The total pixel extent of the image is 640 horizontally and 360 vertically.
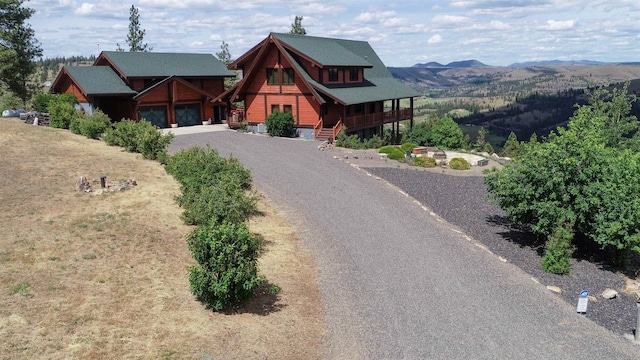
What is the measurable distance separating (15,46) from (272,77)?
3176 cm

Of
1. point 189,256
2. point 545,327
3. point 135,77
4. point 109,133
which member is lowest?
point 545,327

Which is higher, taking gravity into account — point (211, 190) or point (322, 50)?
point (322, 50)

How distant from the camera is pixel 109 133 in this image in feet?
109

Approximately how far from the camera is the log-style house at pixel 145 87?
45.8 meters

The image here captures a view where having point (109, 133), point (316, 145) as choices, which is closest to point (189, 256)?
point (109, 133)

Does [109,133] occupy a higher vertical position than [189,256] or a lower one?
higher

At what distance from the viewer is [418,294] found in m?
14.6

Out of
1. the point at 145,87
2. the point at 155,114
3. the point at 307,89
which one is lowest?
the point at 155,114

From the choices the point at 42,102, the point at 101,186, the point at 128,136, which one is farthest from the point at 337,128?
the point at 42,102

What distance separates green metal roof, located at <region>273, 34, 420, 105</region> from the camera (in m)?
43.5

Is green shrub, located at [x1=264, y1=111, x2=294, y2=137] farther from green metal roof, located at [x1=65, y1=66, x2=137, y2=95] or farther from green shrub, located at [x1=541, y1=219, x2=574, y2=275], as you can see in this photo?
green shrub, located at [x1=541, y1=219, x2=574, y2=275]

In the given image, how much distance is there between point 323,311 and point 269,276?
2519 mm

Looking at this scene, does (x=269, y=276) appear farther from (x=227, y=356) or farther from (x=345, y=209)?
(x=345, y=209)

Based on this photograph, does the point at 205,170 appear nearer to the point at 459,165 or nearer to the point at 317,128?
the point at 459,165
